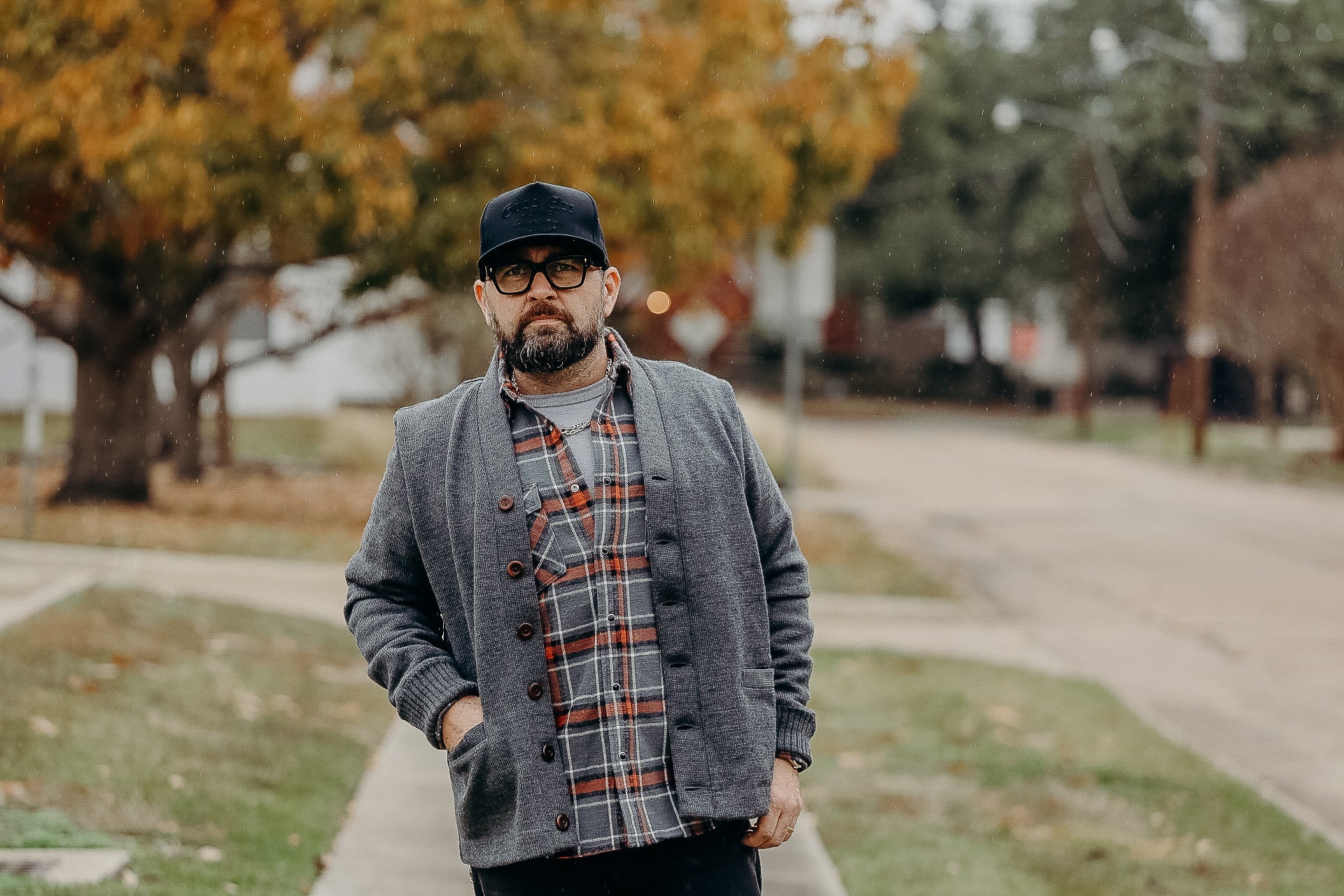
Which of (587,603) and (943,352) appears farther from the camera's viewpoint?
(943,352)

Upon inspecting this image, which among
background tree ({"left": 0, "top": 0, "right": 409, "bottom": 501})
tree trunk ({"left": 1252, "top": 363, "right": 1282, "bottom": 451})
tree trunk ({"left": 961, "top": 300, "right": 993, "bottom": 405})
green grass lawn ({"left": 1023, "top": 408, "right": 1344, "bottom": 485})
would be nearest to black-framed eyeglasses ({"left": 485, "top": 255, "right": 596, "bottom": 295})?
background tree ({"left": 0, "top": 0, "right": 409, "bottom": 501})

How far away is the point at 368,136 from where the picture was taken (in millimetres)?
12820

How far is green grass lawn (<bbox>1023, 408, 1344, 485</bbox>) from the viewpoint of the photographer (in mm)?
27359

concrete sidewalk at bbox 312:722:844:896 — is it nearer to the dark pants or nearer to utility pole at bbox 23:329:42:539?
the dark pants

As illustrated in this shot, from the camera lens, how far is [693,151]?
45.6 feet

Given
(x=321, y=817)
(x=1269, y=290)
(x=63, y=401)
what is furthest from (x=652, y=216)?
(x=63, y=401)

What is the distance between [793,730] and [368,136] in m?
10.9

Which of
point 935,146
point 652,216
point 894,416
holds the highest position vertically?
point 935,146

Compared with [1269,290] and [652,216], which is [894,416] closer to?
[1269,290]

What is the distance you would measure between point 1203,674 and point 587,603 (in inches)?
322

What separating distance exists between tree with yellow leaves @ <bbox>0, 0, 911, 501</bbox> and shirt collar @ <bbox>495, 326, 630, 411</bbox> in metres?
9.50

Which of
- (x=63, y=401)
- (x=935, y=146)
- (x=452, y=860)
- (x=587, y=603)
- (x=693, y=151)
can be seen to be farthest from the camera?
(x=935, y=146)

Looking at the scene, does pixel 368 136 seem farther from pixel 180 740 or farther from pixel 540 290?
pixel 540 290

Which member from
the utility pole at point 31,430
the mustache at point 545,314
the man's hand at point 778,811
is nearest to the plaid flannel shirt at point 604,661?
the man's hand at point 778,811
